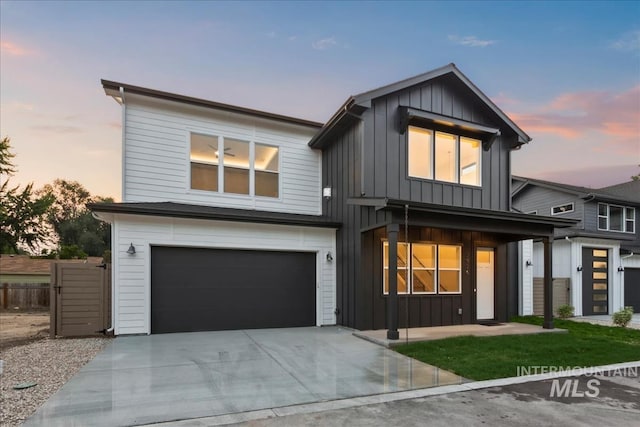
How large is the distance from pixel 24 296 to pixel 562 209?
23208 millimetres

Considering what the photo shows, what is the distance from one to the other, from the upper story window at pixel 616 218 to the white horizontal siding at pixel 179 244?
46.5 feet

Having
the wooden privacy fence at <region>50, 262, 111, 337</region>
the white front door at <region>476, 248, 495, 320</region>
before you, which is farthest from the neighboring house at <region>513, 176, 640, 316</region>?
the wooden privacy fence at <region>50, 262, 111, 337</region>

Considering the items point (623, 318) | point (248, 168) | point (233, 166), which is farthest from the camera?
point (623, 318)

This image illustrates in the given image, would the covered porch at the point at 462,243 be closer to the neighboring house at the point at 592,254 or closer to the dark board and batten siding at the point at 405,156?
the dark board and batten siding at the point at 405,156

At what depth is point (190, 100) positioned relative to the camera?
9391 mm

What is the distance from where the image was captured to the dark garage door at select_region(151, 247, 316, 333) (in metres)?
8.54

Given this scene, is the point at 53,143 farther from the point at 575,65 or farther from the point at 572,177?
the point at 572,177

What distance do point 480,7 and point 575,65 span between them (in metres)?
4.78

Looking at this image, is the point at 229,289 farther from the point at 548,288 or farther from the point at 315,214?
the point at 548,288

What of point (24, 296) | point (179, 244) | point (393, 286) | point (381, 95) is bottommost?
point (24, 296)

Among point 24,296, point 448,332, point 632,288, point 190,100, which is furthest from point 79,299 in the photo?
point 632,288
